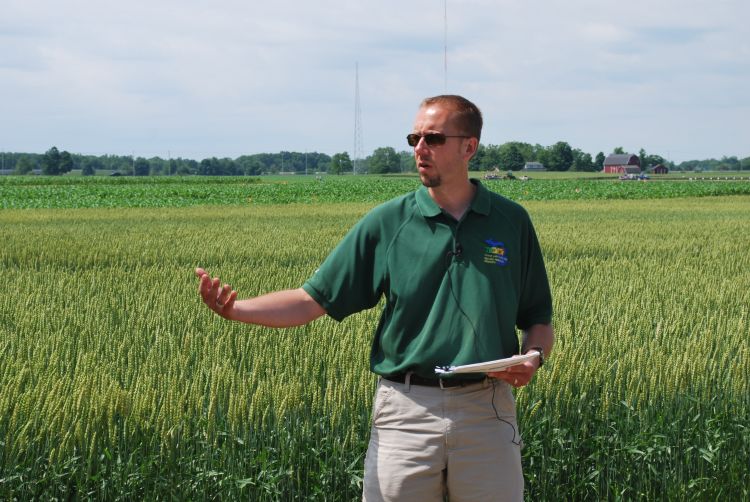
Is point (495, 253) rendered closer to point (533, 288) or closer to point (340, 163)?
point (533, 288)

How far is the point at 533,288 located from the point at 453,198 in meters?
0.45

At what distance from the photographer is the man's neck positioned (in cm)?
295

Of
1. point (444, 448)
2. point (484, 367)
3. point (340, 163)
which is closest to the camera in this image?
point (484, 367)

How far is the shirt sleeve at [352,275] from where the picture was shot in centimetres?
301

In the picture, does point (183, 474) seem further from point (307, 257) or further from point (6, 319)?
point (307, 257)

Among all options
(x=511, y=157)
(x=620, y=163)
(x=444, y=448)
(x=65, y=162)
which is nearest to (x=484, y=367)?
(x=444, y=448)

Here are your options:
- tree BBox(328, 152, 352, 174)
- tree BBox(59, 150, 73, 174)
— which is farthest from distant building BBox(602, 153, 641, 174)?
tree BBox(59, 150, 73, 174)

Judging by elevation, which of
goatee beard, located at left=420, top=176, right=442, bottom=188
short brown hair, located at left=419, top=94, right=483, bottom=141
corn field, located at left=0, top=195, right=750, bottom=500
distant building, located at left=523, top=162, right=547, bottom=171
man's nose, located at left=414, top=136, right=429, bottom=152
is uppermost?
short brown hair, located at left=419, top=94, right=483, bottom=141

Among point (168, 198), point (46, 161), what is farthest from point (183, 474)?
point (46, 161)

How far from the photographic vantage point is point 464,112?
9.41ft

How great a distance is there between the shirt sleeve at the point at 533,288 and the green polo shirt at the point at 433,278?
0.03 m

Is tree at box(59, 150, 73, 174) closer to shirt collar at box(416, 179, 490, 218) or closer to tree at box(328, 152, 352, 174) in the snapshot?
tree at box(328, 152, 352, 174)

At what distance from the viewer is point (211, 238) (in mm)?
18797

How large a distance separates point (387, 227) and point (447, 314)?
0.34 meters
